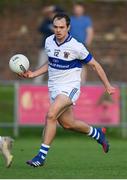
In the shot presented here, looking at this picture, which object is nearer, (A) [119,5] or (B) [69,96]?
(B) [69,96]

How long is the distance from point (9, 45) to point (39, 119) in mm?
6556

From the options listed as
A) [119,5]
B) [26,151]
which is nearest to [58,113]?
[26,151]

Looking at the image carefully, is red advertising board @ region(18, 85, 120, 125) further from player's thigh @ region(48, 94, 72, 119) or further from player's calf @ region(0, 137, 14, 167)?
player's calf @ region(0, 137, 14, 167)

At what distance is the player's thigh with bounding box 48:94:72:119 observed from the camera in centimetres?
1323

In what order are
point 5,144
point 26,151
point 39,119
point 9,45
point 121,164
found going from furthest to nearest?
1. point 9,45
2. point 39,119
3. point 26,151
4. point 121,164
5. point 5,144

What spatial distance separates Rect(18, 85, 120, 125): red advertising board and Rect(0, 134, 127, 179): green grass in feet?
1.40

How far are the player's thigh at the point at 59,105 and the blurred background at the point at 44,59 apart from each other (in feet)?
3.94

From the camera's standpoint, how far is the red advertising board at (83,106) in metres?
19.4

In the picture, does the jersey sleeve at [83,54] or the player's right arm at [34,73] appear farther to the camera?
the player's right arm at [34,73]

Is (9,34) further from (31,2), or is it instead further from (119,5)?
(119,5)

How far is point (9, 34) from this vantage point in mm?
26688

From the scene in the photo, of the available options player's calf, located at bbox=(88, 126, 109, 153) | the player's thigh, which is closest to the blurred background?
the player's thigh

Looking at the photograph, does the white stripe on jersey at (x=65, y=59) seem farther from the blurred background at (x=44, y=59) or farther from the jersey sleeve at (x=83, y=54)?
the blurred background at (x=44, y=59)

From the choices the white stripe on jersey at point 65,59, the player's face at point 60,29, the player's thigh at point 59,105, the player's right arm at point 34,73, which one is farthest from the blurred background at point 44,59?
the player's face at point 60,29
